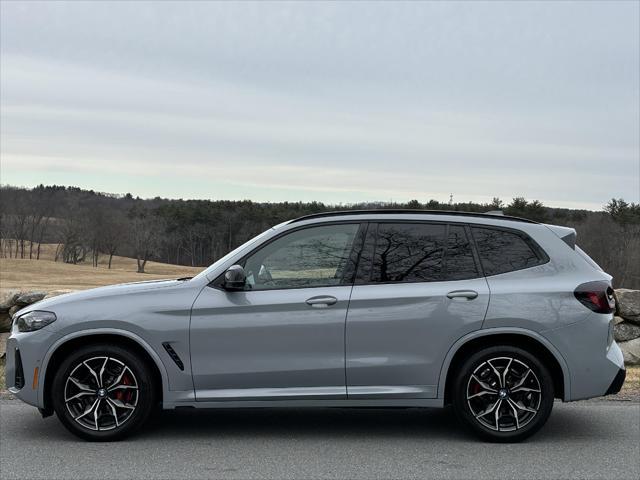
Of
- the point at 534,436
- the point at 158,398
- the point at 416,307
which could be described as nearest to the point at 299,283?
the point at 416,307

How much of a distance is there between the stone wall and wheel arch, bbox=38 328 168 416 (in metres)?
4.28

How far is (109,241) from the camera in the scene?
118m

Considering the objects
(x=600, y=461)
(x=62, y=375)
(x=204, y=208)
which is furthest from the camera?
(x=204, y=208)

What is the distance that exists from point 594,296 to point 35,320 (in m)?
4.35

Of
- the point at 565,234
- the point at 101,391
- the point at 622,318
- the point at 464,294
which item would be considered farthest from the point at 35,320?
the point at 622,318

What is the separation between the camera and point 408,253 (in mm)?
5676

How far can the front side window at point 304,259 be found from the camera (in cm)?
556

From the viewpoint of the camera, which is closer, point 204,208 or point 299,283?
point 299,283

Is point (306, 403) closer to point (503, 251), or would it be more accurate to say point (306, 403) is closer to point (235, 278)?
point (235, 278)

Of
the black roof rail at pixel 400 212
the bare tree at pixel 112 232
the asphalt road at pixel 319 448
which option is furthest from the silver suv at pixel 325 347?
the bare tree at pixel 112 232

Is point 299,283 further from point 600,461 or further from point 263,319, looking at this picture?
point 600,461

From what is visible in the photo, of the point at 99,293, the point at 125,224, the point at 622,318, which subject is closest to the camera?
the point at 99,293

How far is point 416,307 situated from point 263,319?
1.18m

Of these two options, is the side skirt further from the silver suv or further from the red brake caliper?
the red brake caliper
